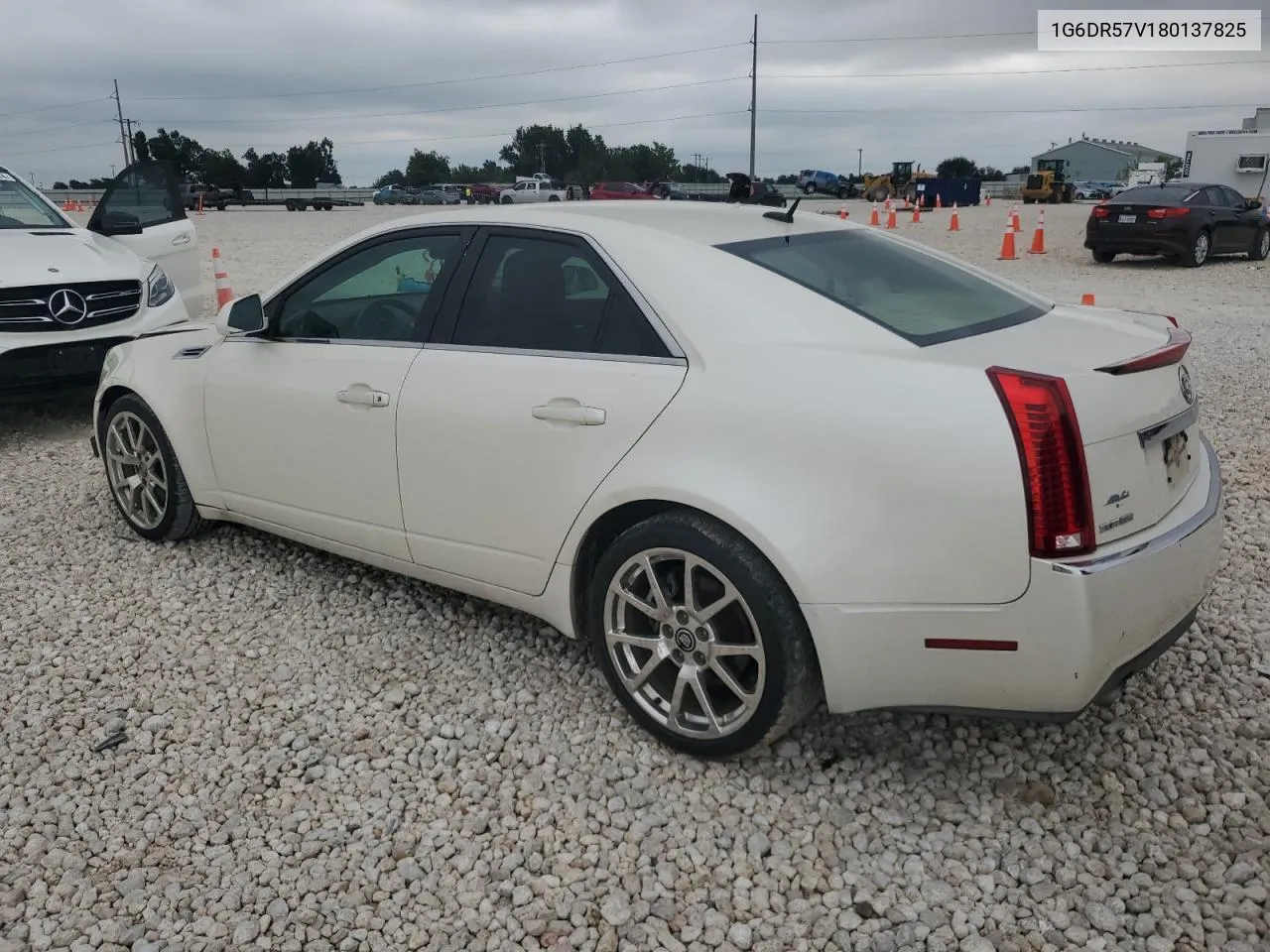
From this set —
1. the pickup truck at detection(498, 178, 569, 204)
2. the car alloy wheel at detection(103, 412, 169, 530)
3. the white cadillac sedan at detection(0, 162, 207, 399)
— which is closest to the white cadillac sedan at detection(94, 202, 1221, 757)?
the car alloy wheel at detection(103, 412, 169, 530)

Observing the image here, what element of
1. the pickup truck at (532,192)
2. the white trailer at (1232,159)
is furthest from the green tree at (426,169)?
the white trailer at (1232,159)

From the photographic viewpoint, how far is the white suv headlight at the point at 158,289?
690cm

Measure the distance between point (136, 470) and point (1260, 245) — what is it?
18340 millimetres

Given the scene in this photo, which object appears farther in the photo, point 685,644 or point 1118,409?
point 685,644

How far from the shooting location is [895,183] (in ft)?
177

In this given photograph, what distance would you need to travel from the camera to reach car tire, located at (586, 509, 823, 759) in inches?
104

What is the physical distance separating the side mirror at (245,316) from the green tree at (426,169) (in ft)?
325

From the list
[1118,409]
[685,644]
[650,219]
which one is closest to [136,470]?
[650,219]

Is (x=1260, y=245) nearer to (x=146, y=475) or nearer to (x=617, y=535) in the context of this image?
(x=617, y=535)

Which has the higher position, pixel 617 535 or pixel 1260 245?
pixel 1260 245

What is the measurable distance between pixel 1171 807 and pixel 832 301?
1665mm

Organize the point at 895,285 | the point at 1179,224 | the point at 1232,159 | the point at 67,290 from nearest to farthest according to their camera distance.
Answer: the point at 895,285 → the point at 67,290 → the point at 1179,224 → the point at 1232,159

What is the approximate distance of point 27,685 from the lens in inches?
139

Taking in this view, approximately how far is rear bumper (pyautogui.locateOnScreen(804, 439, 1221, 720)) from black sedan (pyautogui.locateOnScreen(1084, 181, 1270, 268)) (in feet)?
50.5
